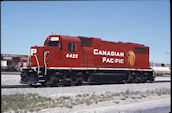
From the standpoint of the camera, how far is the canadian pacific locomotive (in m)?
19.1

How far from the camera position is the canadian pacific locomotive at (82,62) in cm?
1909

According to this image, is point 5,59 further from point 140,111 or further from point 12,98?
point 140,111

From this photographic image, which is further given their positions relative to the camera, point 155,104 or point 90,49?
point 90,49

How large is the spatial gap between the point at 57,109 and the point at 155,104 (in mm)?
5202

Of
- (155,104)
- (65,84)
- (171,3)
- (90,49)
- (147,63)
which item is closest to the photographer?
(171,3)

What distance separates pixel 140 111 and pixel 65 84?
1071 centimetres

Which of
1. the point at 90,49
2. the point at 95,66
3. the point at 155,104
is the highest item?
the point at 90,49

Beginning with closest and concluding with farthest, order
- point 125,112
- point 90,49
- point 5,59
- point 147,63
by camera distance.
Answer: point 125,112, point 90,49, point 147,63, point 5,59

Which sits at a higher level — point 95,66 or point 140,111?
point 95,66

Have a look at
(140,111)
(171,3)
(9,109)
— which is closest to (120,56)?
(140,111)

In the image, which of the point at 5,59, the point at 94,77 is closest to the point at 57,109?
the point at 94,77

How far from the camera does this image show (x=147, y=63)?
2777cm

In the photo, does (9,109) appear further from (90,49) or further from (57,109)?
(90,49)

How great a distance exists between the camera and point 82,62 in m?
21.1
